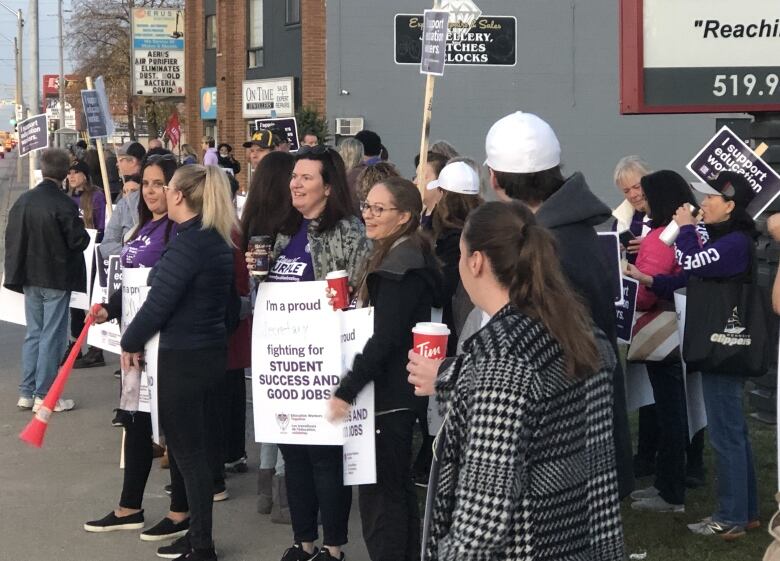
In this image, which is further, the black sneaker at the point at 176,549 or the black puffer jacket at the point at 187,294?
the black sneaker at the point at 176,549

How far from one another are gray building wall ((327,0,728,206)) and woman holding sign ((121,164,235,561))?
82.0 ft

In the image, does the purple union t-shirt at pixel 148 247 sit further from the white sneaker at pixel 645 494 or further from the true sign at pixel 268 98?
the true sign at pixel 268 98

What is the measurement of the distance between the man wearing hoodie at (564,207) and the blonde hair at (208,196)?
196cm

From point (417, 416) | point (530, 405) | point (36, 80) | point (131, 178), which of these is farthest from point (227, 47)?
point (530, 405)

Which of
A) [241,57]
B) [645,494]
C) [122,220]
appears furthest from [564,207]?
[241,57]

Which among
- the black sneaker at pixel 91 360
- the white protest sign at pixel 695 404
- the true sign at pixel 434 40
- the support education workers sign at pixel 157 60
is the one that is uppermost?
the support education workers sign at pixel 157 60

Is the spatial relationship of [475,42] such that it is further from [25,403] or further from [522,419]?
[522,419]

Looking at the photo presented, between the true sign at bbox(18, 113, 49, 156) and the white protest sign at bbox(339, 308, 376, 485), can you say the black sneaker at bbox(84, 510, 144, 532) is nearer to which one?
the white protest sign at bbox(339, 308, 376, 485)

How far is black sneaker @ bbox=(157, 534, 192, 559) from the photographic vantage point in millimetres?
6062

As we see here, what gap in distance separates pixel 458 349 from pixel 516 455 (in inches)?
Result: 27.7

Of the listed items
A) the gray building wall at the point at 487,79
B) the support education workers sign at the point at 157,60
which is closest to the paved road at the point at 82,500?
the gray building wall at the point at 487,79

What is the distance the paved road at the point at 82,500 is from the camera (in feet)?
20.5

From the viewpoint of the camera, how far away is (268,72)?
33875mm

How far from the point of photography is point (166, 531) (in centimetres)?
634
